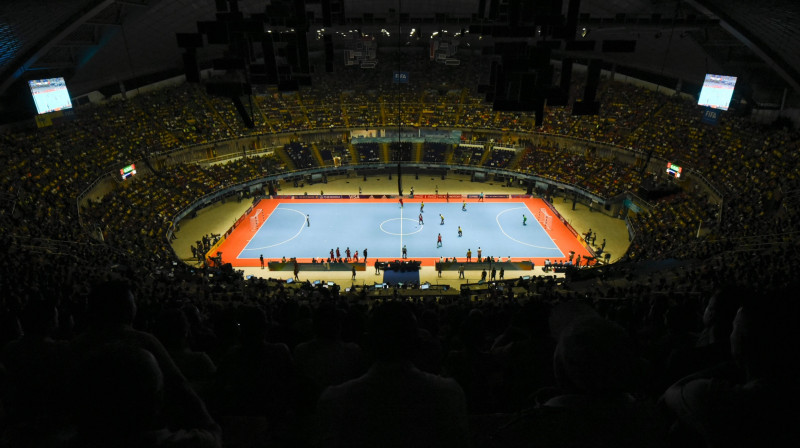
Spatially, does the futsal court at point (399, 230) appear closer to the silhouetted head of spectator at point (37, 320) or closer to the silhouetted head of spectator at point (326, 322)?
the silhouetted head of spectator at point (37, 320)

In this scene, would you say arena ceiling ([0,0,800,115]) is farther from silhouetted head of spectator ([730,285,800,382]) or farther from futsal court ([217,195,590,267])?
silhouetted head of spectator ([730,285,800,382])

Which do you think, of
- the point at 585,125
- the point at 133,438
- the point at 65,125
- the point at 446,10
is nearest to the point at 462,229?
the point at 585,125

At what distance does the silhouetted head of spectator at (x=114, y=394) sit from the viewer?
2.03m

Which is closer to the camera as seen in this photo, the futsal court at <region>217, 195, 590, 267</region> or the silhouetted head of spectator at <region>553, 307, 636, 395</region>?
the silhouetted head of spectator at <region>553, 307, 636, 395</region>

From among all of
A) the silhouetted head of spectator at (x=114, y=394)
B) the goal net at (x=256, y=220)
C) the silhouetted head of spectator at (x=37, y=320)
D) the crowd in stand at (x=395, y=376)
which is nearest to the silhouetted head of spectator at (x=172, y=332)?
the crowd in stand at (x=395, y=376)

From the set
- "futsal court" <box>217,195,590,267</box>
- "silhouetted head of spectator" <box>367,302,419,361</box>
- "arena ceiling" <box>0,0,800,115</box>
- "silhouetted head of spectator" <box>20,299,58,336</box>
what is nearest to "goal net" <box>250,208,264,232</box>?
"futsal court" <box>217,195,590,267</box>

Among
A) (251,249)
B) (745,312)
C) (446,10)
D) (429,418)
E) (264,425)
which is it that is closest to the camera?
(429,418)

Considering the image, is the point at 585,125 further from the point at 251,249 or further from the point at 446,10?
the point at 251,249

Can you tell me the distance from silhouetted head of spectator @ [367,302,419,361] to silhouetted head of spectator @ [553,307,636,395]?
0.86 metres

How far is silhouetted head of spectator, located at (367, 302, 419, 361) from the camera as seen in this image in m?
2.56

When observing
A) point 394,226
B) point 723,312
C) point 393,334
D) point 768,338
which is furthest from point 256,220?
point 768,338

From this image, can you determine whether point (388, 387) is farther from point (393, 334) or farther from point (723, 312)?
point (723, 312)

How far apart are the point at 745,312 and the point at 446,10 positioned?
51353 millimetres

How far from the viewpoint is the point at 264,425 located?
361 centimetres
